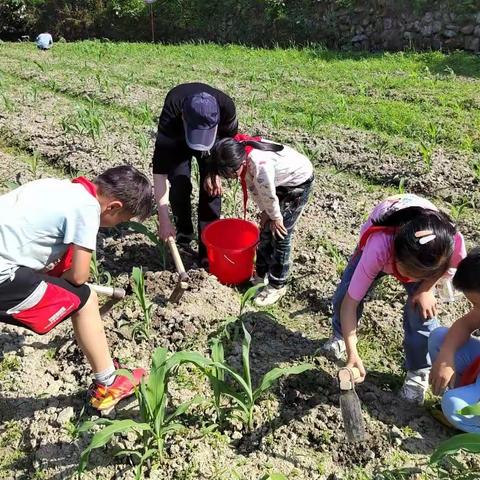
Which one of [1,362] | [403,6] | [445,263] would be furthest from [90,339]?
[403,6]

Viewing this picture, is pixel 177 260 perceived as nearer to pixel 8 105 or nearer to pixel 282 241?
pixel 282 241

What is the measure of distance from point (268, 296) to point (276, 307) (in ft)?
0.30

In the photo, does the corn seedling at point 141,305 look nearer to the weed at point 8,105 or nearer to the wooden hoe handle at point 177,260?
the wooden hoe handle at point 177,260

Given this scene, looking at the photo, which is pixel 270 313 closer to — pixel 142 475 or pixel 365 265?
pixel 365 265

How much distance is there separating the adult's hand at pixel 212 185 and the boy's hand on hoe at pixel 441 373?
4.75 feet

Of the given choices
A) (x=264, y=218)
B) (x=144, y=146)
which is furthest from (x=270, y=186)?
(x=144, y=146)

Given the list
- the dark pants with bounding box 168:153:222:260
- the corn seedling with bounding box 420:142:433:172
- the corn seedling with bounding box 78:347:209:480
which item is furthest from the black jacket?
the corn seedling with bounding box 420:142:433:172

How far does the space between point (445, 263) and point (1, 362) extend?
7.00 feet

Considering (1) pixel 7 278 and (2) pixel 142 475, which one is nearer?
(1) pixel 7 278

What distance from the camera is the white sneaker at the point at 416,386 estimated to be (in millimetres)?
2387

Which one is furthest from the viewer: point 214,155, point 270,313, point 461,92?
point 461,92

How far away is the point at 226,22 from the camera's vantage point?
1280 centimetres

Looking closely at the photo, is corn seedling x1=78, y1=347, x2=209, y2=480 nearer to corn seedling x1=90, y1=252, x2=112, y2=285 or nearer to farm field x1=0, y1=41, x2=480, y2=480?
farm field x1=0, y1=41, x2=480, y2=480

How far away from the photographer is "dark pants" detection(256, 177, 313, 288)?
2941mm
